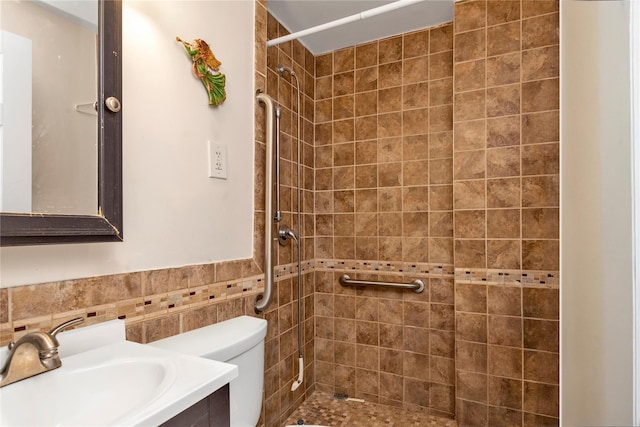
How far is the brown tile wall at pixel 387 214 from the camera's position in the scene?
76.5 inches

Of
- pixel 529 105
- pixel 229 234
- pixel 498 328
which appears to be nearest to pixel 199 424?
pixel 229 234

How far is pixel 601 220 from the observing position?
0.46m

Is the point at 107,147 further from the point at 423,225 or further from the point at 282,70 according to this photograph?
the point at 423,225

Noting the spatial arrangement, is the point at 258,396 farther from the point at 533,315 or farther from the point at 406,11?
the point at 406,11

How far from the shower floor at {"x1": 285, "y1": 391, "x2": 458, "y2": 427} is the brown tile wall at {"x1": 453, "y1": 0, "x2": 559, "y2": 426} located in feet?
0.78

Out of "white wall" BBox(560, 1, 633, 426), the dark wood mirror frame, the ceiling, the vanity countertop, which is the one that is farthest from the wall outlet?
"white wall" BBox(560, 1, 633, 426)

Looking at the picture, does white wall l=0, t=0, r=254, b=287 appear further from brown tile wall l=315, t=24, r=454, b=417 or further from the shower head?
brown tile wall l=315, t=24, r=454, b=417

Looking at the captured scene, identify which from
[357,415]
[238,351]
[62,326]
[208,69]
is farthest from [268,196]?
[357,415]

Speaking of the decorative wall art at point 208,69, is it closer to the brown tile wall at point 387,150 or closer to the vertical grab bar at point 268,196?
the vertical grab bar at point 268,196

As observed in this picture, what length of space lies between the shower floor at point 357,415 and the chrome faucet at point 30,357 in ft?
5.01

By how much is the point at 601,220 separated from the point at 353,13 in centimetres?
186

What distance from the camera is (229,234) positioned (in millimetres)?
1363

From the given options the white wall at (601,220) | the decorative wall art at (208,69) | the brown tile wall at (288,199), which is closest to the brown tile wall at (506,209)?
the brown tile wall at (288,199)

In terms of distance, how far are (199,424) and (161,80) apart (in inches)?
39.0
